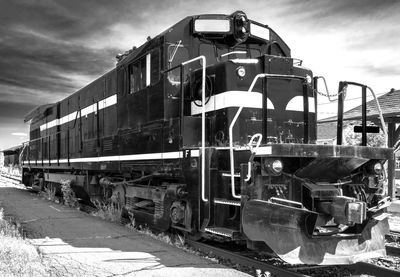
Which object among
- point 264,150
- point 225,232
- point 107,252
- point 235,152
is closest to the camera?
point 264,150

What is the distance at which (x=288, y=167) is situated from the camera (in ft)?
16.8

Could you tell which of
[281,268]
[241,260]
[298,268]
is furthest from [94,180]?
[281,268]

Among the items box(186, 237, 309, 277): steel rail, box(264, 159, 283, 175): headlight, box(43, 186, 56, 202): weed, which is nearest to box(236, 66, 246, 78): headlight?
box(264, 159, 283, 175): headlight

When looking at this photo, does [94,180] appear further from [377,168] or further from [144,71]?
[377,168]

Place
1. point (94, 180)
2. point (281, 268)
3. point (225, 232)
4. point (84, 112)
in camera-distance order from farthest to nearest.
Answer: point (84, 112)
point (94, 180)
point (225, 232)
point (281, 268)

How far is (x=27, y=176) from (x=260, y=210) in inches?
690

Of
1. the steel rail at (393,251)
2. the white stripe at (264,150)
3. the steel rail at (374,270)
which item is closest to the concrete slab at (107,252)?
the white stripe at (264,150)

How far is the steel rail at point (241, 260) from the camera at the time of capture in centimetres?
484

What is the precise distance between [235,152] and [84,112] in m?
7.05

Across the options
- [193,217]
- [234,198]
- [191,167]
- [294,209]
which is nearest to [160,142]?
[191,167]

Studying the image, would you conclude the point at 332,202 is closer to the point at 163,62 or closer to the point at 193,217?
the point at 193,217

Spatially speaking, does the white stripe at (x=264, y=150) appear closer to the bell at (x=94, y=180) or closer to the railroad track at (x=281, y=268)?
the railroad track at (x=281, y=268)

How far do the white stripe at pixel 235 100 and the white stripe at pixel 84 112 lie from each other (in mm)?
3245

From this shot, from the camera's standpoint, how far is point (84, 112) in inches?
454
